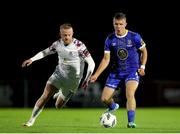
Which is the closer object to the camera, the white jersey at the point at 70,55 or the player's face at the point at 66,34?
the player's face at the point at 66,34

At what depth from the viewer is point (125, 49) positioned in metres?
12.7

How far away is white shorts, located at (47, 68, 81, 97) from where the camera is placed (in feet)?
43.5

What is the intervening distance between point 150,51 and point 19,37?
697 centimetres

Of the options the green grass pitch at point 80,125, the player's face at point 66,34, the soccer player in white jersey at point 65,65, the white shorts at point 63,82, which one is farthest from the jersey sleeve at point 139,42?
the white shorts at point 63,82

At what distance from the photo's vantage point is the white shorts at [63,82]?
1325 cm

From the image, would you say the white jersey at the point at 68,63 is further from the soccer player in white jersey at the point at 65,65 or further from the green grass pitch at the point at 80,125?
the green grass pitch at the point at 80,125

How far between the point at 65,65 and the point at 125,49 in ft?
4.57

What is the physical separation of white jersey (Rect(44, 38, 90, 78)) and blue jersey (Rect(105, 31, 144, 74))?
0.59 meters

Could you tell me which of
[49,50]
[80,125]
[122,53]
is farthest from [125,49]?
[80,125]

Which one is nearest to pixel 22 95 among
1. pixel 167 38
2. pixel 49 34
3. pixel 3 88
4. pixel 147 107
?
pixel 3 88

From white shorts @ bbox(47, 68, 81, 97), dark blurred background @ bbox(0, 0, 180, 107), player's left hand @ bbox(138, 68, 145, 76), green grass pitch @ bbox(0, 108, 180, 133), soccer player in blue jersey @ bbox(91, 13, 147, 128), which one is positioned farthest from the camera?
dark blurred background @ bbox(0, 0, 180, 107)

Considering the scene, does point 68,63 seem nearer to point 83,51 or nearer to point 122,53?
point 83,51

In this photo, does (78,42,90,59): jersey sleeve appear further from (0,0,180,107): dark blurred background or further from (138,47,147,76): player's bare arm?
(0,0,180,107): dark blurred background

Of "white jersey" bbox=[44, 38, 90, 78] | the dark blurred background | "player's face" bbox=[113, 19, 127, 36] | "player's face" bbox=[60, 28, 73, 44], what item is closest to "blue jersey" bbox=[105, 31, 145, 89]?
"player's face" bbox=[113, 19, 127, 36]
